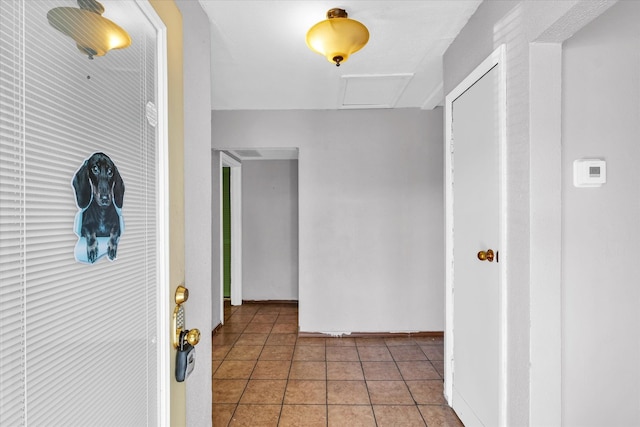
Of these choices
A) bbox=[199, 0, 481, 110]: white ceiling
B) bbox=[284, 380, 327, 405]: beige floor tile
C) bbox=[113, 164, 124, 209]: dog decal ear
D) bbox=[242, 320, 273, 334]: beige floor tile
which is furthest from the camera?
bbox=[242, 320, 273, 334]: beige floor tile

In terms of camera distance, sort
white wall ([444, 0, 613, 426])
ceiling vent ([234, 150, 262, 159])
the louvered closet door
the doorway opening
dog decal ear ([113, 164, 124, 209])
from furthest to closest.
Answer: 1. the doorway opening
2. ceiling vent ([234, 150, 262, 159])
3. white wall ([444, 0, 613, 426])
4. dog decal ear ([113, 164, 124, 209])
5. the louvered closet door

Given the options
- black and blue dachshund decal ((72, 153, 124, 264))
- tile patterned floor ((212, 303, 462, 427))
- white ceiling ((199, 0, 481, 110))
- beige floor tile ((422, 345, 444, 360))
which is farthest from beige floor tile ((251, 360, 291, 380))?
white ceiling ((199, 0, 481, 110))

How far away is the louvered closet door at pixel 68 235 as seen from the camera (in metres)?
0.51

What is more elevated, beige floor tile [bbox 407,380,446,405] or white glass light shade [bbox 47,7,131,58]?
white glass light shade [bbox 47,7,131,58]

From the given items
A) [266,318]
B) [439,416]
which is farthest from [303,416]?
[266,318]

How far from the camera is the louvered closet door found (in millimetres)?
509

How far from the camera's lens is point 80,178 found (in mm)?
655

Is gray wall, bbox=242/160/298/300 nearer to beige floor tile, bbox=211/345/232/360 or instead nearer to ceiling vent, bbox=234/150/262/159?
ceiling vent, bbox=234/150/262/159

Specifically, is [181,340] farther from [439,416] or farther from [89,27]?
[439,416]

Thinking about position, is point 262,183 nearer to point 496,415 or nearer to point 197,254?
point 197,254

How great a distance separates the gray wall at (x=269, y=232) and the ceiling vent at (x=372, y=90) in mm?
1937

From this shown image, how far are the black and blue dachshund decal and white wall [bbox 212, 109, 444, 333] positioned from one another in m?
2.82

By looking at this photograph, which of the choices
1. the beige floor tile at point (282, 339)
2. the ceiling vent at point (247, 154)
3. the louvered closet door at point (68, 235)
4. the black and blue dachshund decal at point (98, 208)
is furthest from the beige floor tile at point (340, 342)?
the black and blue dachshund decal at point (98, 208)

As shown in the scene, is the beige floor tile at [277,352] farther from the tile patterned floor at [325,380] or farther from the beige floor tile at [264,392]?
the beige floor tile at [264,392]
